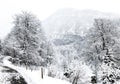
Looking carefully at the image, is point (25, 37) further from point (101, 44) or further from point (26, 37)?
point (101, 44)

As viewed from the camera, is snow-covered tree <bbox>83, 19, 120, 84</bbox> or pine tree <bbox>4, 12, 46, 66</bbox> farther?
pine tree <bbox>4, 12, 46, 66</bbox>

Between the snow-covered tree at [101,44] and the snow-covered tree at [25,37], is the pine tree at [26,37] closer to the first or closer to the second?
the snow-covered tree at [25,37]

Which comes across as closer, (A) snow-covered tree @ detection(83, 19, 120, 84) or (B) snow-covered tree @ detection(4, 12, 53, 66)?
(A) snow-covered tree @ detection(83, 19, 120, 84)

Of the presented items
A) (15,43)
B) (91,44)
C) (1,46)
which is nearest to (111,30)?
(91,44)

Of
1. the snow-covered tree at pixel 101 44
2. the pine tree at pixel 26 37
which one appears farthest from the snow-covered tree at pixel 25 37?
the snow-covered tree at pixel 101 44

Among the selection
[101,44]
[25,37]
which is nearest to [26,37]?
[25,37]

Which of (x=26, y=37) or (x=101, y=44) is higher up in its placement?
(x=26, y=37)

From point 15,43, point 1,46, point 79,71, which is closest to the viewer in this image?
point 79,71

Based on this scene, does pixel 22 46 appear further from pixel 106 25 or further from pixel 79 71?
pixel 106 25

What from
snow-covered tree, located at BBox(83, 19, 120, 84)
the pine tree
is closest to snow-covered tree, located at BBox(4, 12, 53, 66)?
the pine tree

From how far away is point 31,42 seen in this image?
3172 cm

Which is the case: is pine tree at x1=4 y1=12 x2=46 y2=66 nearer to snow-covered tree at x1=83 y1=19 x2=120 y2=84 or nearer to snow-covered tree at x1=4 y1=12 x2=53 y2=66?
snow-covered tree at x1=4 y1=12 x2=53 y2=66

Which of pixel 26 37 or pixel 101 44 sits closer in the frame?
pixel 101 44

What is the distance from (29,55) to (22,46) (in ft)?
6.32
